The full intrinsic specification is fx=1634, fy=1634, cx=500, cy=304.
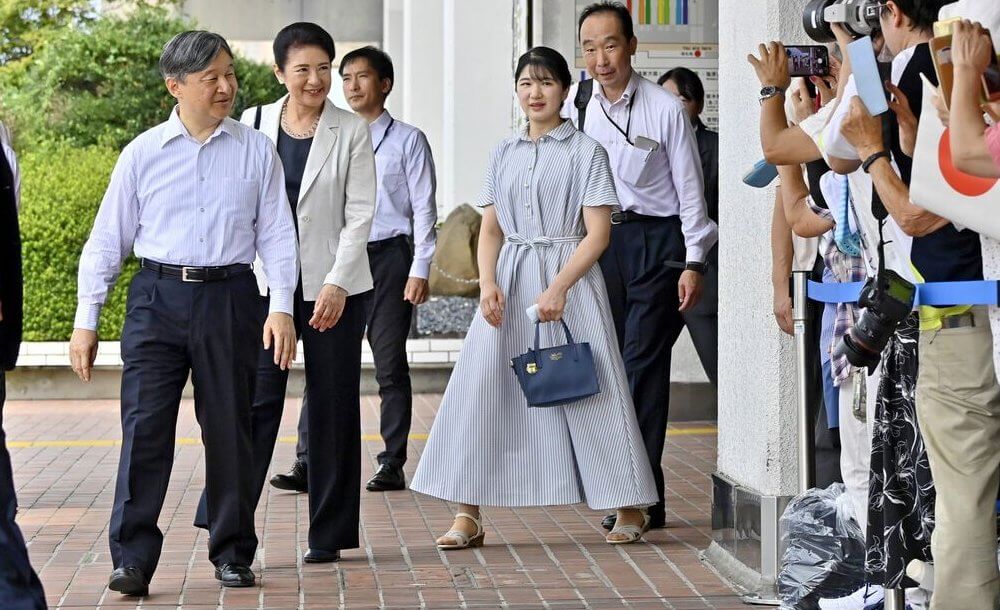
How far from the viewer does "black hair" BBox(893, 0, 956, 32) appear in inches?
160

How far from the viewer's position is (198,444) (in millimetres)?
10016

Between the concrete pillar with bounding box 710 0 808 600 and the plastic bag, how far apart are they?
524mm

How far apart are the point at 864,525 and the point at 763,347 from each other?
103 cm

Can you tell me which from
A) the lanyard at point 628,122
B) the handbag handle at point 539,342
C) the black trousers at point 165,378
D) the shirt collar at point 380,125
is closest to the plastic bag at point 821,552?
the handbag handle at point 539,342

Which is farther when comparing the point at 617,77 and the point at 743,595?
the point at 617,77

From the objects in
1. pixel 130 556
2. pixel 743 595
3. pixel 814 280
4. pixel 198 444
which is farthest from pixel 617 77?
pixel 198 444

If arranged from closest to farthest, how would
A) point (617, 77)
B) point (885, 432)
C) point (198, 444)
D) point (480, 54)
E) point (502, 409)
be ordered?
point (885, 432)
point (502, 409)
point (617, 77)
point (198, 444)
point (480, 54)

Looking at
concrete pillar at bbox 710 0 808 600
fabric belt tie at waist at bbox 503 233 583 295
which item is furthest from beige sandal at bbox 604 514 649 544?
fabric belt tie at waist at bbox 503 233 583 295

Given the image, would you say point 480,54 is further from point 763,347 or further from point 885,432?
point 885,432

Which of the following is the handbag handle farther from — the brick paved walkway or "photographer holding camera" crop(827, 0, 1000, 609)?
"photographer holding camera" crop(827, 0, 1000, 609)

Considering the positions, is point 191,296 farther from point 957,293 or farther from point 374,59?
point 374,59

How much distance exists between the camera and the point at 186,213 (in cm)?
579

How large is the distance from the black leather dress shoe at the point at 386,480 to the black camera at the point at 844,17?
13.7 feet

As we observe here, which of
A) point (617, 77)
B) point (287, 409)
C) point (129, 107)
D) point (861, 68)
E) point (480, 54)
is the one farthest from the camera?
point (129, 107)
